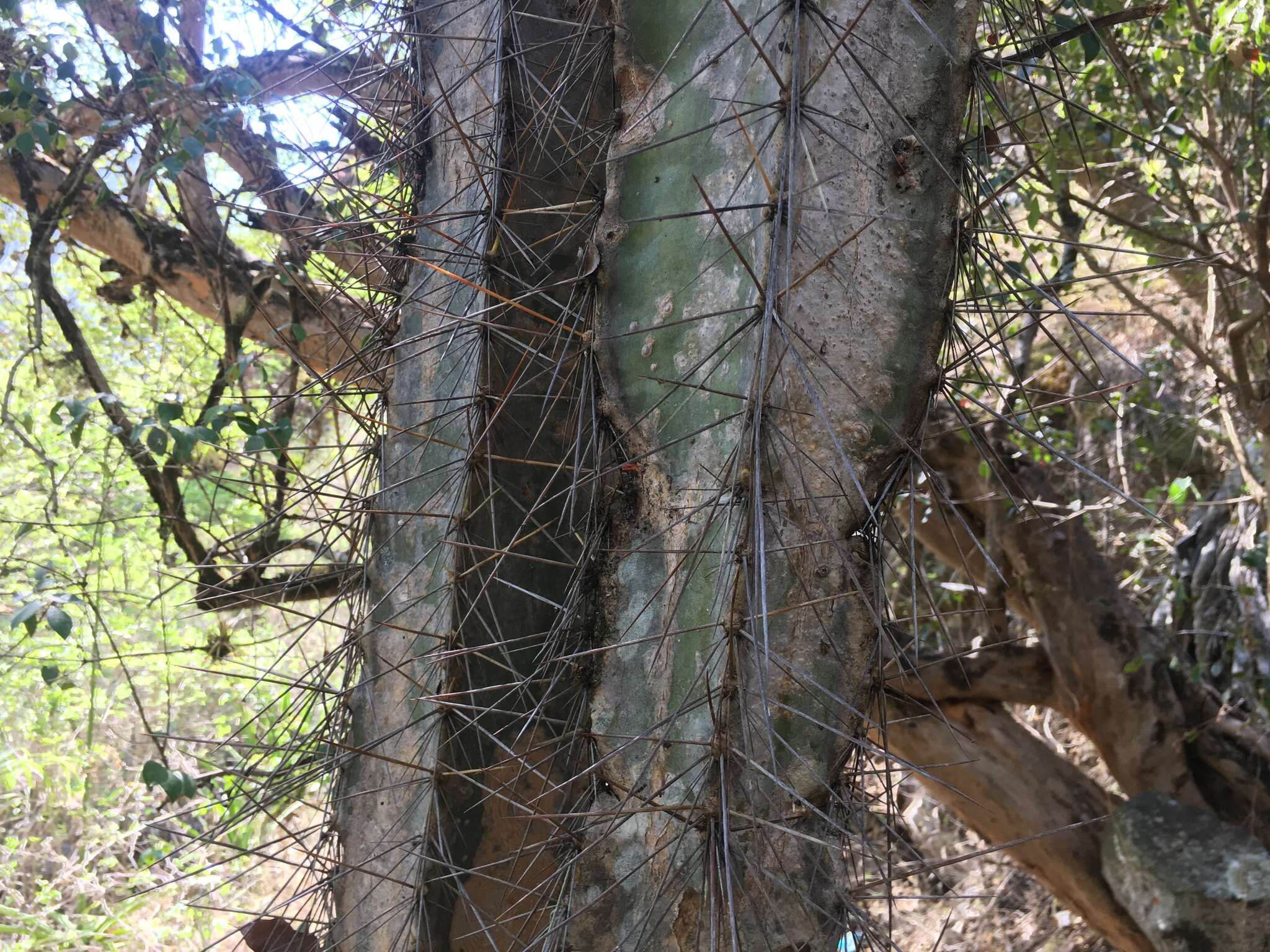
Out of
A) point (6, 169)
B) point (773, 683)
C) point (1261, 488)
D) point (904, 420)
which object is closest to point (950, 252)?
point (904, 420)

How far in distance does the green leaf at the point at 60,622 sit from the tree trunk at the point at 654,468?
90 centimetres

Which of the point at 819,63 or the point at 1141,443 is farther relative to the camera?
the point at 1141,443

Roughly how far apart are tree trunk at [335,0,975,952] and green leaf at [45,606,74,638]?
90 cm

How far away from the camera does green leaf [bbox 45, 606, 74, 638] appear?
188 cm

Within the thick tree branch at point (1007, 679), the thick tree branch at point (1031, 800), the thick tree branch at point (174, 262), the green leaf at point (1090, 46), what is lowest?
the thick tree branch at point (1031, 800)

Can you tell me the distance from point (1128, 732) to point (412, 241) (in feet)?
9.69

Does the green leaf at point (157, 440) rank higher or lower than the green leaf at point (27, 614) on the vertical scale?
higher

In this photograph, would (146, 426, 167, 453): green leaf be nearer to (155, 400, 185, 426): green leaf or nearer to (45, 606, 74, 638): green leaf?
(155, 400, 185, 426): green leaf

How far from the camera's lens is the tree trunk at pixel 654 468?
0.89 metres

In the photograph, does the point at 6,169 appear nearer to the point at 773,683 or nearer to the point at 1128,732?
the point at 773,683

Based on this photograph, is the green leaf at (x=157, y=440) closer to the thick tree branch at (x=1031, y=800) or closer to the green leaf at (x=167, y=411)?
the green leaf at (x=167, y=411)

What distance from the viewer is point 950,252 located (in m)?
1.02

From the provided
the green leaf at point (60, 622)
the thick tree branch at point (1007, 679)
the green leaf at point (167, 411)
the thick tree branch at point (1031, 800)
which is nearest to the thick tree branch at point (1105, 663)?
the thick tree branch at point (1007, 679)

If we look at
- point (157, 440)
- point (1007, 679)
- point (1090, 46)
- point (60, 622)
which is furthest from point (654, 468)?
point (1007, 679)
